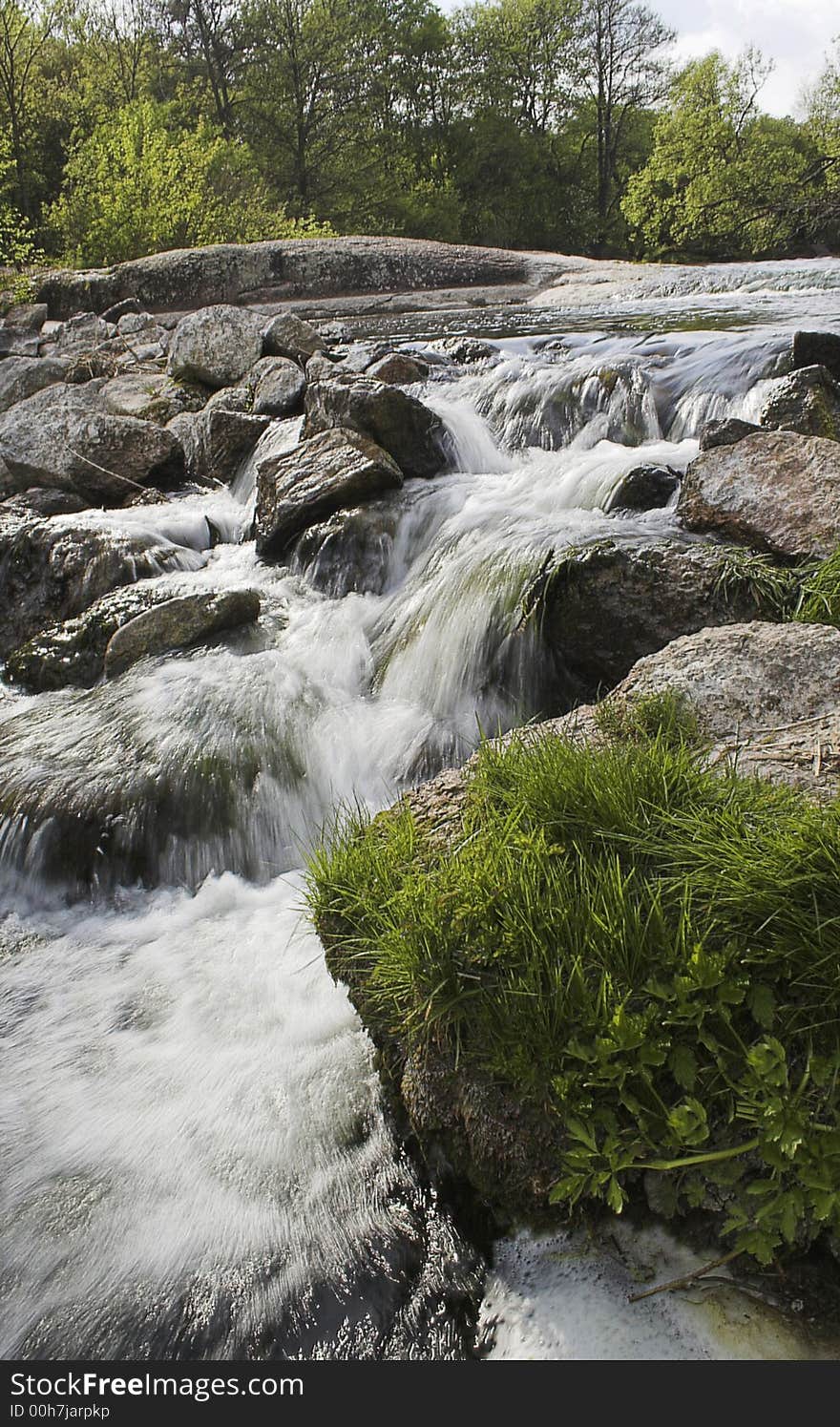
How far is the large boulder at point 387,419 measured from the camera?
285 inches

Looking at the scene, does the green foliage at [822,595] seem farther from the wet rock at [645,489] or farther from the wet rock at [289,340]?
the wet rock at [289,340]

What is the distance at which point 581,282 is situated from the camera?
16531 mm

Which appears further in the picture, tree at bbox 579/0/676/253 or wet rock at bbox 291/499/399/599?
tree at bbox 579/0/676/253

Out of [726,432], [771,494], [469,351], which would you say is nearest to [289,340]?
[469,351]

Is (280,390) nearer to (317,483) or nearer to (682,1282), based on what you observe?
(317,483)

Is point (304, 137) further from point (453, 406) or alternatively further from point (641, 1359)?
point (641, 1359)

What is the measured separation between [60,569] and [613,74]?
41624mm

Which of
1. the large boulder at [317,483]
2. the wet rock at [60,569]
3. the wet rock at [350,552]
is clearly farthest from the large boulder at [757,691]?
the wet rock at [60,569]

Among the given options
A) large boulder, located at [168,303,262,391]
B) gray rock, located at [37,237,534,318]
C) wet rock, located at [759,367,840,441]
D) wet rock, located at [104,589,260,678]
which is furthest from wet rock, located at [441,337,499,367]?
gray rock, located at [37,237,534,318]

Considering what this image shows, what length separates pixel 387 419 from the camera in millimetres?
7242

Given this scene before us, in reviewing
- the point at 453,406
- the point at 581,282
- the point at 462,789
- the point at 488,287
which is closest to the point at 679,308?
the point at 581,282

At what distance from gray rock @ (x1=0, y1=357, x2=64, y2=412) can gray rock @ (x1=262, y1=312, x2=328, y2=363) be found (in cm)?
260

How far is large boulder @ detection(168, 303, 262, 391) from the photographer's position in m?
10.0

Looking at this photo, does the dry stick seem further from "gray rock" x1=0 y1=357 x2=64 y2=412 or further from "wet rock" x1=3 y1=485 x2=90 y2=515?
"gray rock" x1=0 y1=357 x2=64 y2=412
